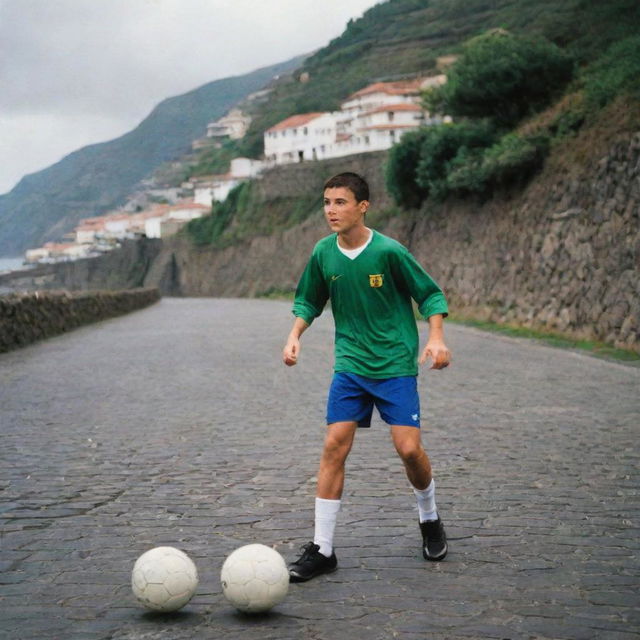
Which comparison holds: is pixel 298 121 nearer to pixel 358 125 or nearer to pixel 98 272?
pixel 358 125

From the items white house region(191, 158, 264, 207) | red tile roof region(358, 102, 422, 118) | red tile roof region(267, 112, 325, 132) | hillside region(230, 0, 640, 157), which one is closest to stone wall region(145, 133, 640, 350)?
red tile roof region(358, 102, 422, 118)

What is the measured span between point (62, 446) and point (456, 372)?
24.7 ft

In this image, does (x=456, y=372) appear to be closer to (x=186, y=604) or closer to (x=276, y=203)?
(x=186, y=604)

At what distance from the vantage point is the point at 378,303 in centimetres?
490

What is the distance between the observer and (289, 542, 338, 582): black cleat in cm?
461

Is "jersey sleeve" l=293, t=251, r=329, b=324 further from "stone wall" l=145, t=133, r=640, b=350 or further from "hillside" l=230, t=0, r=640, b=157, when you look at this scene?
"hillside" l=230, t=0, r=640, b=157

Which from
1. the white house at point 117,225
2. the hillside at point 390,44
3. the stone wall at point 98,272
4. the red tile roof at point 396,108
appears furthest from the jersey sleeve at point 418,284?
the white house at point 117,225

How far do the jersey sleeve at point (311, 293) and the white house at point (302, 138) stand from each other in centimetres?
10490

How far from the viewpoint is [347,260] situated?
16.1 feet

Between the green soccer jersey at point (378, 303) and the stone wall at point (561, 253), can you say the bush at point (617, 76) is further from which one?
the green soccer jersey at point (378, 303)

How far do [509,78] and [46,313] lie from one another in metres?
16.8

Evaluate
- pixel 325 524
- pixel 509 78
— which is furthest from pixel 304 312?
pixel 509 78

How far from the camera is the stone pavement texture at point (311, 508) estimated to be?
Result: 162 inches

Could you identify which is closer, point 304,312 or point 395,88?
point 304,312
